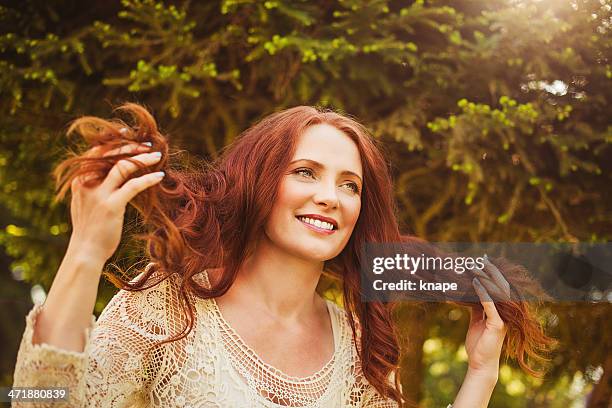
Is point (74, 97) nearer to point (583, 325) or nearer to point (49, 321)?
point (49, 321)

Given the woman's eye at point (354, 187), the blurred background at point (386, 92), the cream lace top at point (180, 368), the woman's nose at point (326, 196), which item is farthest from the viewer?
the blurred background at point (386, 92)

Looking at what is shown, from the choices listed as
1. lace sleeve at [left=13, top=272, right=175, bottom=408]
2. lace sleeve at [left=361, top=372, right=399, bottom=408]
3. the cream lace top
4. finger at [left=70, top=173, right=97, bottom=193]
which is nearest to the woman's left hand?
lace sleeve at [left=361, top=372, right=399, bottom=408]

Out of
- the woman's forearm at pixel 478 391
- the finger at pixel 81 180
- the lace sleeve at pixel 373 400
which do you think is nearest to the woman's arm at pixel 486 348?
the woman's forearm at pixel 478 391

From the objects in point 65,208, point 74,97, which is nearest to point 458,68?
point 74,97

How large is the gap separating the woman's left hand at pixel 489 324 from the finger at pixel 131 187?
1.20 meters

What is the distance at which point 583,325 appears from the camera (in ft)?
11.2

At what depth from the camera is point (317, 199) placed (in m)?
2.18

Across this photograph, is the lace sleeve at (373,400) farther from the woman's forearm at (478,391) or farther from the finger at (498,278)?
the finger at (498,278)

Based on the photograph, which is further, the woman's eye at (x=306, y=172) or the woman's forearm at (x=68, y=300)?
the woman's eye at (x=306, y=172)

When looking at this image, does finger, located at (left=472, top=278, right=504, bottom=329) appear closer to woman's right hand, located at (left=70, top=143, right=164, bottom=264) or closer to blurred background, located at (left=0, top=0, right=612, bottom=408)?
blurred background, located at (left=0, top=0, right=612, bottom=408)

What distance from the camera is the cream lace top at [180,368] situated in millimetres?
1902

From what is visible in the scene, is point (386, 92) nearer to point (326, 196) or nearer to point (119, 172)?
point (326, 196)

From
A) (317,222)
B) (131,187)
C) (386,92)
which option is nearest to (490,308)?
(317,222)

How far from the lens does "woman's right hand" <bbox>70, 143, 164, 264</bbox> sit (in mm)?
1564
